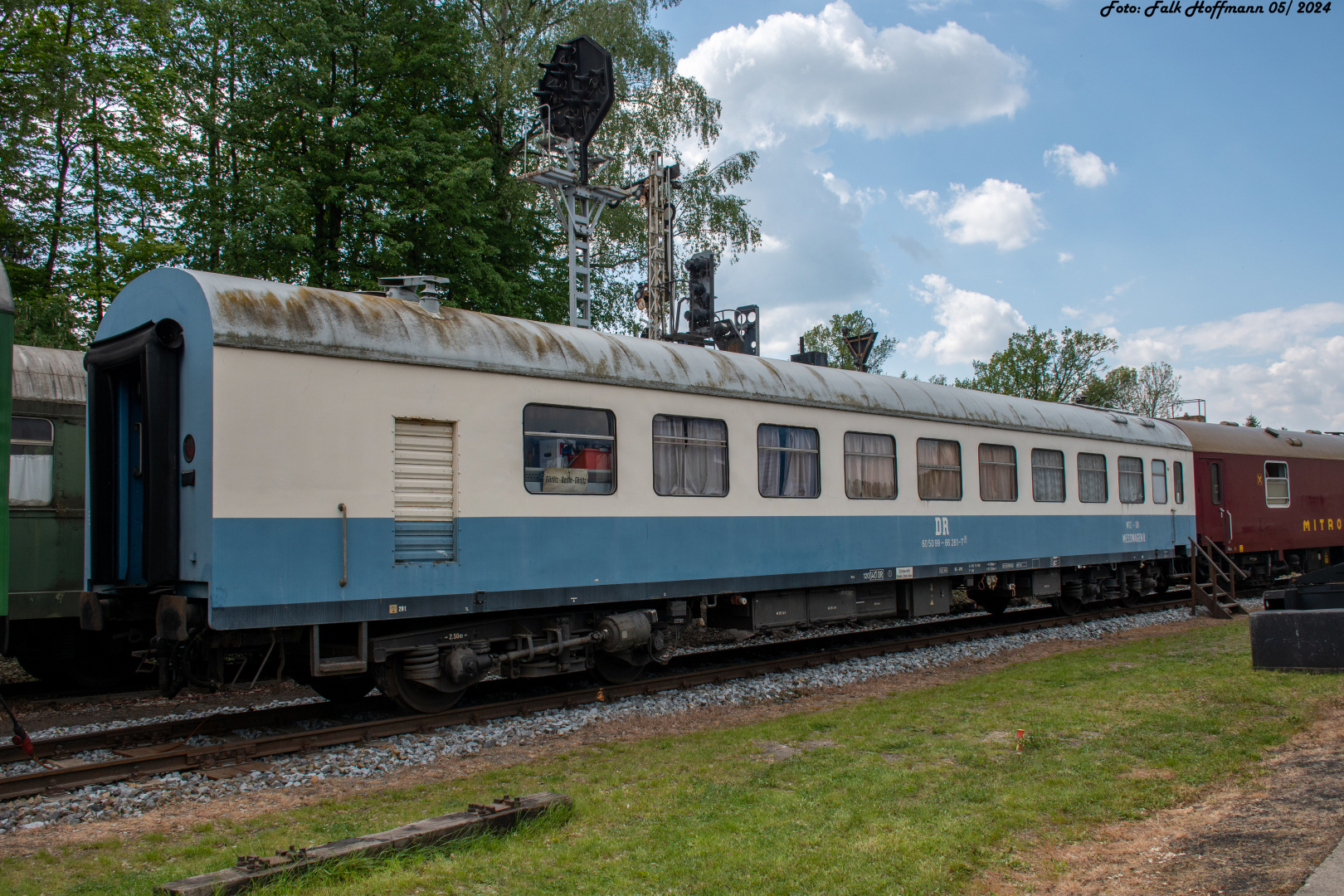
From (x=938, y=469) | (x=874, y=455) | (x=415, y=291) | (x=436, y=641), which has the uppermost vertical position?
(x=415, y=291)

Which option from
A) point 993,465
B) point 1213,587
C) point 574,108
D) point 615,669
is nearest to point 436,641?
point 615,669

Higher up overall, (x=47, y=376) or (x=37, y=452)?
(x=47, y=376)

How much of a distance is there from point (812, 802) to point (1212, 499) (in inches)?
673

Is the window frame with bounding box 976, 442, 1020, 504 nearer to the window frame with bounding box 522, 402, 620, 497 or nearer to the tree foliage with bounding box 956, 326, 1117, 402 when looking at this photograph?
the window frame with bounding box 522, 402, 620, 497

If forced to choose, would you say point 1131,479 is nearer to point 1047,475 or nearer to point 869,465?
point 1047,475

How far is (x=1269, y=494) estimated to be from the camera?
2088 cm

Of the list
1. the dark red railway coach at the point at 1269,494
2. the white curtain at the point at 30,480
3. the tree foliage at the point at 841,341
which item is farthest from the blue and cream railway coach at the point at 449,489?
the tree foliage at the point at 841,341

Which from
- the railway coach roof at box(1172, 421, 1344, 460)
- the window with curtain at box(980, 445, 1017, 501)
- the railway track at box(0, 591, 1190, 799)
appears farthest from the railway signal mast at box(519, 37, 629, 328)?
A: the railway coach roof at box(1172, 421, 1344, 460)

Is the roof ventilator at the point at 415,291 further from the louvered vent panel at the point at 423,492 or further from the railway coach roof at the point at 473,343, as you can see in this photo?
the louvered vent panel at the point at 423,492

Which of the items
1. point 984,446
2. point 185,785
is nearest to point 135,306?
point 185,785

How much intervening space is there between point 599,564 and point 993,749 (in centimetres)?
387

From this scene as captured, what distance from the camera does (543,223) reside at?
24266mm

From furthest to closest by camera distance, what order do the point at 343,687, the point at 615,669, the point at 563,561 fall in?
the point at 615,669 → the point at 343,687 → the point at 563,561

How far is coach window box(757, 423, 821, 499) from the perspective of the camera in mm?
10938
